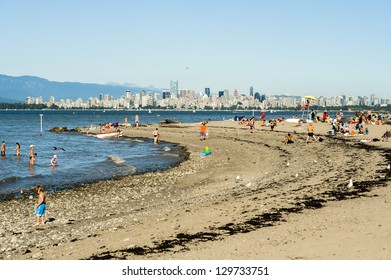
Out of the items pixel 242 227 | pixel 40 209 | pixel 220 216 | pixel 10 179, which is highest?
pixel 242 227

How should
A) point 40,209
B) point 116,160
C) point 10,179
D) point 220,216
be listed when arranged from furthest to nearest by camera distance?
point 116,160, point 10,179, point 40,209, point 220,216

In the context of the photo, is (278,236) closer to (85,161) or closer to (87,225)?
(87,225)

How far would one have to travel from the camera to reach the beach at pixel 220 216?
10508mm

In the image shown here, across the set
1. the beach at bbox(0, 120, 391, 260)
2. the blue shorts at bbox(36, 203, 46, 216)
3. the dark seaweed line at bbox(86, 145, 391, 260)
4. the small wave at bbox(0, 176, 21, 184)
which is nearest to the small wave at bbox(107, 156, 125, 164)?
the beach at bbox(0, 120, 391, 260)

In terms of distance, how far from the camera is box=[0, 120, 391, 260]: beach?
10.5m

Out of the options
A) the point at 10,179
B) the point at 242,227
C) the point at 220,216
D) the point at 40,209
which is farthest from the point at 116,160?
the point at 242,227

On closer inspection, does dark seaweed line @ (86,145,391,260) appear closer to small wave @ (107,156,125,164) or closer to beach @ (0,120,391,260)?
beach @ (0,120,391,260)

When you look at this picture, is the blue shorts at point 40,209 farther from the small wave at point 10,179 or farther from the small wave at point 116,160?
the small wave at point 116,160

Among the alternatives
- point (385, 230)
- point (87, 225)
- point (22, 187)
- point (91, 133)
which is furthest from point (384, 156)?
point (91, 133)

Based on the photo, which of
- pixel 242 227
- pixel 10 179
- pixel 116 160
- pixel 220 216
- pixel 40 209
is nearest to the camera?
pixel 242 227

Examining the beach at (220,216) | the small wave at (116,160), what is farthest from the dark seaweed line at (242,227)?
the small wave at (116,160)

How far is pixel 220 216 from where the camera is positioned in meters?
14.3

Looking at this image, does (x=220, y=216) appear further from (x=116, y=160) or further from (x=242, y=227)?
(x=116, y=160)

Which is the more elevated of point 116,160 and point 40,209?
point 40,209
